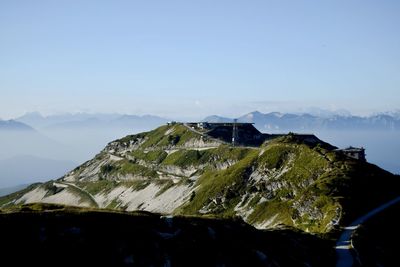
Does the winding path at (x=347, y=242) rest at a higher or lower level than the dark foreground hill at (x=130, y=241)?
lower

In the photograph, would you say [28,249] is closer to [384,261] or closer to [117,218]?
[117,218]

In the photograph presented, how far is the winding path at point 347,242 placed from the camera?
3556 inches

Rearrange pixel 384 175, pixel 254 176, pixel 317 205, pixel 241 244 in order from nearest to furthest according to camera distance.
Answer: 1. pixel 241 244
2. pixel 317 205
3. pixel 384 175
4. pixel 254 176

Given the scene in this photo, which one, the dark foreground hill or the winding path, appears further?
the winding path

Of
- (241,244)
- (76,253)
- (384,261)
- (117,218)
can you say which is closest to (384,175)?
(384,261)

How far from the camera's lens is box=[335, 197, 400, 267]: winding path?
90.3 m

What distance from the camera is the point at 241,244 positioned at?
83.2 meters

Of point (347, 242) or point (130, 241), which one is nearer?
point (130, 241)

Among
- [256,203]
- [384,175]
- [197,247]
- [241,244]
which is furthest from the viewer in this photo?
[256,203]

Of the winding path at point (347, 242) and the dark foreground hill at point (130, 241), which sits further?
the winding path at point (347, 242)

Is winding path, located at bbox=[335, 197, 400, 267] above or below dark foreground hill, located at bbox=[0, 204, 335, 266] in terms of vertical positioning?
below

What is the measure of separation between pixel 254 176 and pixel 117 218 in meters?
123

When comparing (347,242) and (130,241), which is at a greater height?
(130,241)

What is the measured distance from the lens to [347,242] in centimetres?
10231
